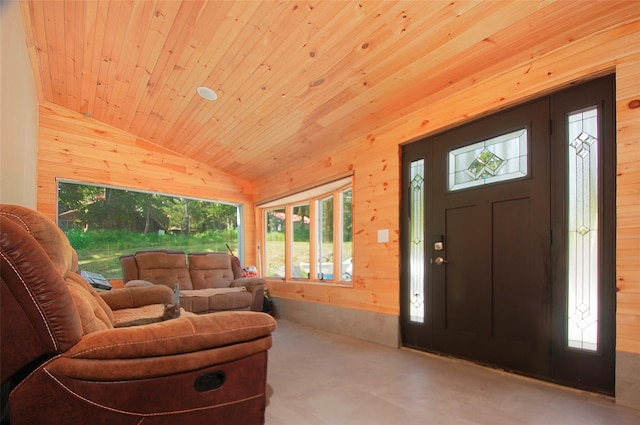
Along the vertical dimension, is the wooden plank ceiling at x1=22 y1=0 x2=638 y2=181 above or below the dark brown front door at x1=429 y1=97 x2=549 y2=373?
above

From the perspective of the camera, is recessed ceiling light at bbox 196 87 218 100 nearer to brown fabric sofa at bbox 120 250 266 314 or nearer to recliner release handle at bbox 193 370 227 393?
brown fabric sofa at bbox 120 250 266 314

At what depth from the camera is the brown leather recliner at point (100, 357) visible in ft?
3.18

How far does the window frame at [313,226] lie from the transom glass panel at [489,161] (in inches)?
53.7

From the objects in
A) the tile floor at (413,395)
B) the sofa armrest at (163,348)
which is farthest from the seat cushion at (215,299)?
the sofa armrest at (163,348)

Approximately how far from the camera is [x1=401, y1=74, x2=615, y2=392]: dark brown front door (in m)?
2.18

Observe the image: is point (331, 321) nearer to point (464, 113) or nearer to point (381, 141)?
point (381, 141)

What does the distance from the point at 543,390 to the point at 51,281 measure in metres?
2.79

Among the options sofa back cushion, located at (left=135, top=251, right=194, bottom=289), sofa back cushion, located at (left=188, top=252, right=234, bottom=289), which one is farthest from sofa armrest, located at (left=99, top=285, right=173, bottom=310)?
sofa back cushion, located at (left=188, top=252, right=234, bottom=289)

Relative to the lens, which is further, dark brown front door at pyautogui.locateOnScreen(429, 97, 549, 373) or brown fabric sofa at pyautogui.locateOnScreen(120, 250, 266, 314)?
brown fabric sofa at pyautogui.locateOnScreen(120, 250, 266, 314)

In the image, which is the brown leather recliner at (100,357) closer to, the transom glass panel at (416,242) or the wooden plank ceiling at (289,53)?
the wooden plank ceiling at (289,53)

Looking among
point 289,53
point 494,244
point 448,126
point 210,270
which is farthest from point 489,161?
A: point 210,270

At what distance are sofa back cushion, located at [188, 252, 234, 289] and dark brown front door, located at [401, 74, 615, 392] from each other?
9.14 ft

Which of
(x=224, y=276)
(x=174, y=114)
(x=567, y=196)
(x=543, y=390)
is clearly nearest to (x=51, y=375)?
(x=543, y=390)

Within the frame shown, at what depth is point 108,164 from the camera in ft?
15.0
